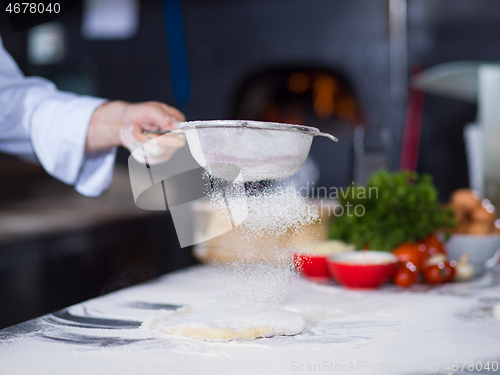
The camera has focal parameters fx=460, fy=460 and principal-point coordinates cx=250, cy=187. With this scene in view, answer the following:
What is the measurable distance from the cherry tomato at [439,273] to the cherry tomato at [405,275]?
0.11 ft

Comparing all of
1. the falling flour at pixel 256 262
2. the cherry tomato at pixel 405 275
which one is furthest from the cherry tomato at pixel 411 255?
the falling flour at pixel 256 262

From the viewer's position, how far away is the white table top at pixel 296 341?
2.10 feet

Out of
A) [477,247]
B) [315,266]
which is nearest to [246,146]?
[315,266]

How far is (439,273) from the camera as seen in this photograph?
1.09 meters

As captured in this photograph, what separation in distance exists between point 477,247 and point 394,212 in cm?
25

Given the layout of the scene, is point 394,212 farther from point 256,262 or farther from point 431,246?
point 256,262

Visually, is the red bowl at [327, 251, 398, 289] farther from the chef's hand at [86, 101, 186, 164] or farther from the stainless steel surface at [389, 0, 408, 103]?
the stainless steel surface at [389, 0, 408, 103]

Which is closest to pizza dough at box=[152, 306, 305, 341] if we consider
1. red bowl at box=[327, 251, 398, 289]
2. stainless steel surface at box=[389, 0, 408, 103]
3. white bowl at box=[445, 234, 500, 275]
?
red bowl at box=[327, 251, 398, 289]

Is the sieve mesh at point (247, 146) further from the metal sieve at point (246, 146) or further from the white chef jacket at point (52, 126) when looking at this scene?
the white chef jacket at point (52, 126)

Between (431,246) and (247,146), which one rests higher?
(247,146)

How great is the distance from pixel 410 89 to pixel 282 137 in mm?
2607

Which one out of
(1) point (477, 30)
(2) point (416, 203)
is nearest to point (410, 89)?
(1) point (477, 30)

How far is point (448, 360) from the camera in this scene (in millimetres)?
655

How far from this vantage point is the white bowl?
120cm
